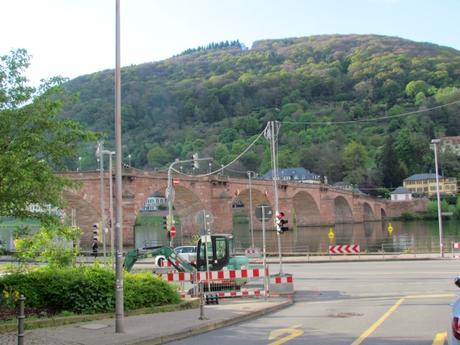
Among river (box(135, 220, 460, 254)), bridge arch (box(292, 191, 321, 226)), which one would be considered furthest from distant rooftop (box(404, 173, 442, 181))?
river (box(135, 220, 460, 254))

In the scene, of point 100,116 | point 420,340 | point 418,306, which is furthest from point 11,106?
point 100,116

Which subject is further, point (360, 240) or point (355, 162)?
point (355, 162)

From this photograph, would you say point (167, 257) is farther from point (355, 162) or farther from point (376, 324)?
point (355, 162)

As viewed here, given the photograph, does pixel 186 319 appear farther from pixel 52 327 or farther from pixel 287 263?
pixel 287 263

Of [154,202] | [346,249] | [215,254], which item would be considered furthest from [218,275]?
[154,202]

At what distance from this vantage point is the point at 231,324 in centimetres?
1445

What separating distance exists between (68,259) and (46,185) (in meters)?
7.51

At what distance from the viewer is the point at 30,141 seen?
12664mm

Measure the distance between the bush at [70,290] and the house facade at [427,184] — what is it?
140 meters

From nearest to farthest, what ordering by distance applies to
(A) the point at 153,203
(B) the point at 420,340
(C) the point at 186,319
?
(B) the point at 420,340 < (C) the point at 186,319 < (A) the point at 153,203

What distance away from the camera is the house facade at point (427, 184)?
149625 millimetres

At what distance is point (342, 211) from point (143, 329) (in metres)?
124

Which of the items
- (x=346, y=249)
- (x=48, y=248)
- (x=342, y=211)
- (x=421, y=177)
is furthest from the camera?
(x=421, y=177)

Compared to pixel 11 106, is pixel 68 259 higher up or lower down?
lower down
